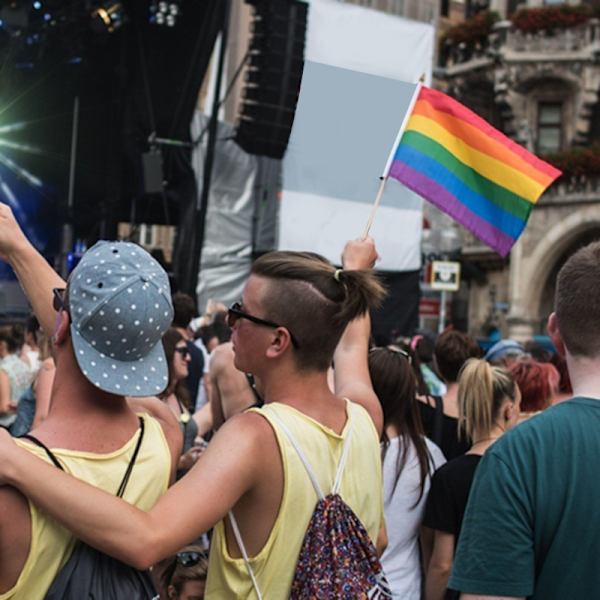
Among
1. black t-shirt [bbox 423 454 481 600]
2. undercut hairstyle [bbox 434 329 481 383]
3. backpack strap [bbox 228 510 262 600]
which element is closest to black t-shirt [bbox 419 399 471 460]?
undercut hairstyle [bbox 434 329 481 383]

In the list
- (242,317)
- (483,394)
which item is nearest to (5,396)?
(483,394)

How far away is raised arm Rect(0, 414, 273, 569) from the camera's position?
201cm

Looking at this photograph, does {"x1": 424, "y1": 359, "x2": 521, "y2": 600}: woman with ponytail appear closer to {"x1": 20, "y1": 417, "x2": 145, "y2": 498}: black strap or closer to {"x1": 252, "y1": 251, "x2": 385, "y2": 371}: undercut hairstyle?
{"x1": 252, "y1": 251, "x2": 385, "y2": 371}: undercut hairstyle

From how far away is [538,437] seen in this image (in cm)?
211

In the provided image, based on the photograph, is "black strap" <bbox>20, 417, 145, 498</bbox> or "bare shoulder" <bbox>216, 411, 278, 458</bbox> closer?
"black strap" <bbox>20, 417, 145, 498</bbox>

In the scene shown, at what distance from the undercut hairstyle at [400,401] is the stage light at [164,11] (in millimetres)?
10269

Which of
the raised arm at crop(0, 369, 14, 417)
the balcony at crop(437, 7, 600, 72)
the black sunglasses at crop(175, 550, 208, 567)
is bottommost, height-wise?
the raised arm at crop(0, 369, 14, 417)

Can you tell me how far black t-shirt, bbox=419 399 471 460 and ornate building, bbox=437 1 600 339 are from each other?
23647mm

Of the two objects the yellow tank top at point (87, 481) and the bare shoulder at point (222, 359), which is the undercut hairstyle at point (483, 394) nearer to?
the bare shoulder at point (222, 359)

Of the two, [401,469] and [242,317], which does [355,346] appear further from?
[401,469]

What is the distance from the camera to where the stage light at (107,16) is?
13.4 m

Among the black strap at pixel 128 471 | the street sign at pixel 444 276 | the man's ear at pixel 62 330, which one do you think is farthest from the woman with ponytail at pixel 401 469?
the street sign at pixel 444 276

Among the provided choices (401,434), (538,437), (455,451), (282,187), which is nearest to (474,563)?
(538,437)

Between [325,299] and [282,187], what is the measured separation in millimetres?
12649
